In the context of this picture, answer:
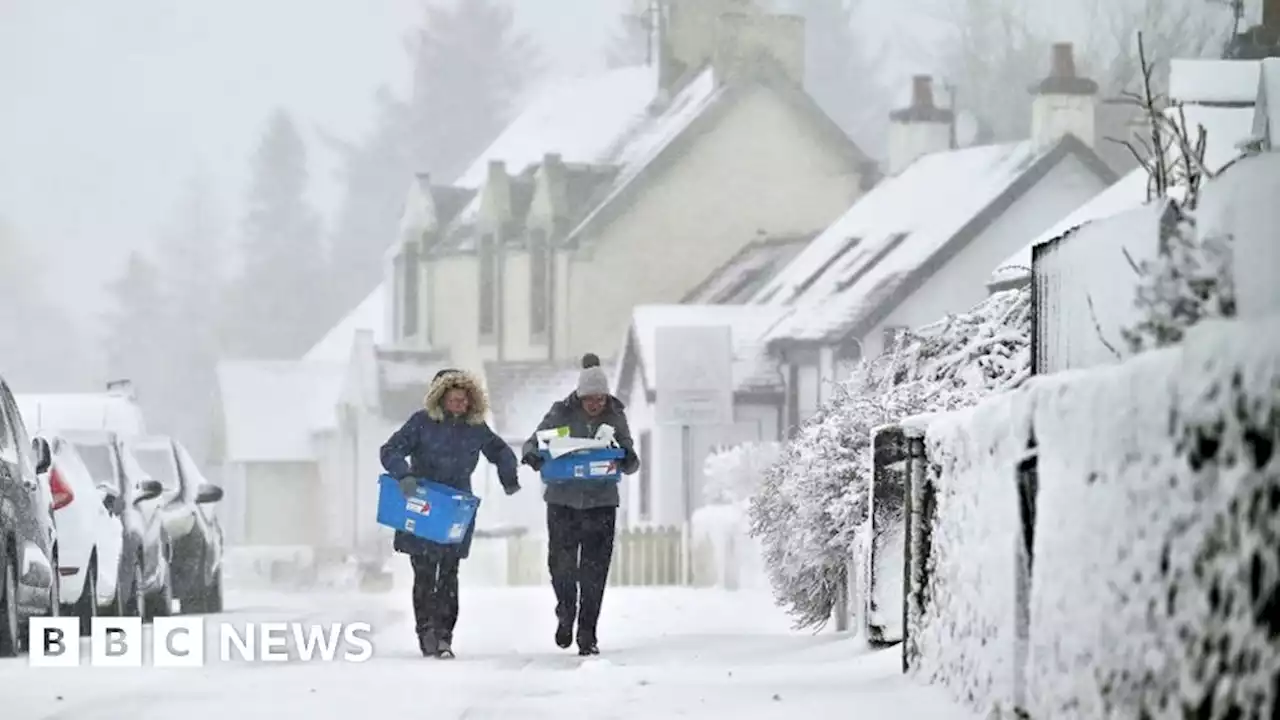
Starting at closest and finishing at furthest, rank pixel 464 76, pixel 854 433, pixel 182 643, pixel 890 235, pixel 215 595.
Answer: pixel 854 433 → pixel 182 643 → pixel 215 595 → pixel 890 235 → pixel 464 76

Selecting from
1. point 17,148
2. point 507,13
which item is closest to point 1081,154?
point 507,13

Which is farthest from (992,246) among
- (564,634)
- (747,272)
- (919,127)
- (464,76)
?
(464,76)

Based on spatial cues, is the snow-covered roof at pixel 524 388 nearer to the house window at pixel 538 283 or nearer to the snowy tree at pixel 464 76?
the house window at pixel 538 283

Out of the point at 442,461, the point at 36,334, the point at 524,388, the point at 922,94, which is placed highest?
the point at 922,94

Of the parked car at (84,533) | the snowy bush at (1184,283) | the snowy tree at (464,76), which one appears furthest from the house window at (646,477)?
the snowy bush at (1184,283)

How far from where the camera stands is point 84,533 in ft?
A: 57.9

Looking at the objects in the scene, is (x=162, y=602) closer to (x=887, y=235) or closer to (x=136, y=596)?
(x=136, y=596)

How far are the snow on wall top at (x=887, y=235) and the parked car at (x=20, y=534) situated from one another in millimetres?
31224

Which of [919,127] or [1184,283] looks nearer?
[1184,283]

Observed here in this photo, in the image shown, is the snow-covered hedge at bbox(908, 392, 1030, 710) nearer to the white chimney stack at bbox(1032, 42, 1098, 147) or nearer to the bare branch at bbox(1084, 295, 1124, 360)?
the bare branch at bbox(1084, 295, 1124, 360)

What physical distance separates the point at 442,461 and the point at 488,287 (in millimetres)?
49756

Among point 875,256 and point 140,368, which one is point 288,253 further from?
point 875,256

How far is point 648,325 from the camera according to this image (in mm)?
49625

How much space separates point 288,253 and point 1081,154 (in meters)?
59.6
